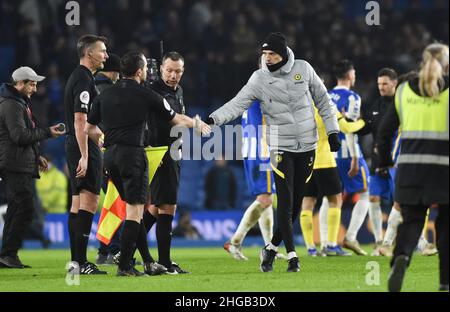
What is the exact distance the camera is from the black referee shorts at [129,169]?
10008 millimetres

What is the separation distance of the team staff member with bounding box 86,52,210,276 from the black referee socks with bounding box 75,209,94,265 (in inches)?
40.3

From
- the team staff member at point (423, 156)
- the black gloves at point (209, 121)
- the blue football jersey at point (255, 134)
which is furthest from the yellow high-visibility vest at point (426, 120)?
the blue football jersey at point (255, 134)

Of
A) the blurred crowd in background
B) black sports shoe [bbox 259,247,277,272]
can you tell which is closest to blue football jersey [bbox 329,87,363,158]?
black sports shoe [bbox 259,247,277,272]

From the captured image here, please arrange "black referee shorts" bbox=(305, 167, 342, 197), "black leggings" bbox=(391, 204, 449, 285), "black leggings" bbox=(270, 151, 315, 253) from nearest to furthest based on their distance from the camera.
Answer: "black leggings" bbox=(391, 204, 449, 285) → "black leggings" bbox=(270, 151, 315, 253) → "black referee shorts" bbox=(305, 167, 342, 197)

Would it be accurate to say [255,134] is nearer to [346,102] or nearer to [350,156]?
[346,102]

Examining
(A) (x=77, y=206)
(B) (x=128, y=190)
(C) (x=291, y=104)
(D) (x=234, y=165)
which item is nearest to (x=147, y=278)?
(B) (x=128, y=190)

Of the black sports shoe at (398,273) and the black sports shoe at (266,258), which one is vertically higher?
the black sports shoe at (398,273)

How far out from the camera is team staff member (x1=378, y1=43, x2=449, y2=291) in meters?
8.42

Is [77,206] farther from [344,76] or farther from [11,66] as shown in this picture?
[11,66]

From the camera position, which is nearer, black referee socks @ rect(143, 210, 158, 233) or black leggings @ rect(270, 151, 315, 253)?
black leggings @ rect(270, 151, 315, 253)

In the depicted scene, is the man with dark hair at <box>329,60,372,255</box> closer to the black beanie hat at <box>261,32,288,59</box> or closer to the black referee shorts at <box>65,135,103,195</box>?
the black beanie hat at <box>261,32,288,59</box>

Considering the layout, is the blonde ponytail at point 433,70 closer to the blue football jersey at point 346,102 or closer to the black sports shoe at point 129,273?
the black sports shoe at point 129,273

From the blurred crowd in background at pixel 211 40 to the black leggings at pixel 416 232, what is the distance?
1279 cm

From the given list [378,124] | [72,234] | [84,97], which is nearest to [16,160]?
[72,234]
